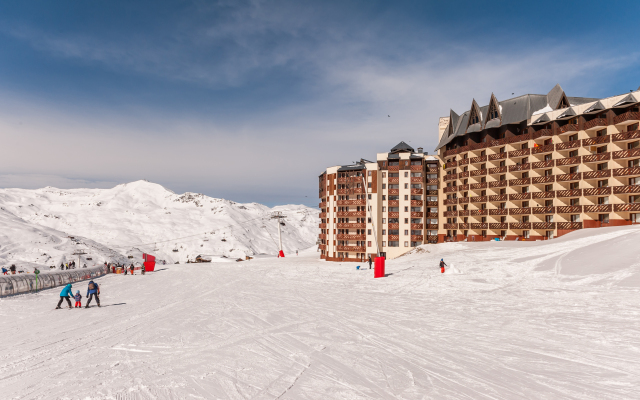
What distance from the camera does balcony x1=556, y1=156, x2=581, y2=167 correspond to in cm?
5139

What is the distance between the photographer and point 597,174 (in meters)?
49.3

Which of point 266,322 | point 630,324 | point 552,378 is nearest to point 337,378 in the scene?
point 552,378

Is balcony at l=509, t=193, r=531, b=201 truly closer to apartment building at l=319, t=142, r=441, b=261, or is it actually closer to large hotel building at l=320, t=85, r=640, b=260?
large hotel building at l=320, t=85, r=640, b=260

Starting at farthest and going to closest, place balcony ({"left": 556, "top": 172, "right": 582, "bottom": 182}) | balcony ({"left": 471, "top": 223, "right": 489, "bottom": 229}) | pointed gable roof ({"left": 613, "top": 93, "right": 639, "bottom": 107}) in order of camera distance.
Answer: balcony ({"left": 471, "top": 223, "right": 489, "bottom": 229}) → balcony ({"left": 556, "top": 172, "right": 582, "bottom": 182}) → pointed gable roof ({"left": 613, "top": 93, "right": 639, "bottom": 107})

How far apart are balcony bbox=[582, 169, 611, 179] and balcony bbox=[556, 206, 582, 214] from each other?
4722 millimetres

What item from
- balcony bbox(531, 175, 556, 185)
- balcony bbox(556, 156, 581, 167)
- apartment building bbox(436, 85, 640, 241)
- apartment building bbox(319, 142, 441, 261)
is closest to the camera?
apartment building bbox(436, 85, 640, 241)

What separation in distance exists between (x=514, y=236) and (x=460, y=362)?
55.3m

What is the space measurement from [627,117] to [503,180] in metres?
18.5

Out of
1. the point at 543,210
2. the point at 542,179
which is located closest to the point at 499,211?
the point at 543,210

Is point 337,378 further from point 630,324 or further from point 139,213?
point 139,213

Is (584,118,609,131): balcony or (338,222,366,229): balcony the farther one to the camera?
(338,222,366,229): balcony

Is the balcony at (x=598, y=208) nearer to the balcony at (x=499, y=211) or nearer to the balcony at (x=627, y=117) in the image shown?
the balcony at (x=499, y=211)

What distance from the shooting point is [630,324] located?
14.9m

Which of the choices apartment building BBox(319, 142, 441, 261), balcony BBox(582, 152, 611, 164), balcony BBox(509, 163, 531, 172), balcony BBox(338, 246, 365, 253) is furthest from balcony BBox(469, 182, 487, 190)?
balcony BBox(338, 246, 365, 253)
